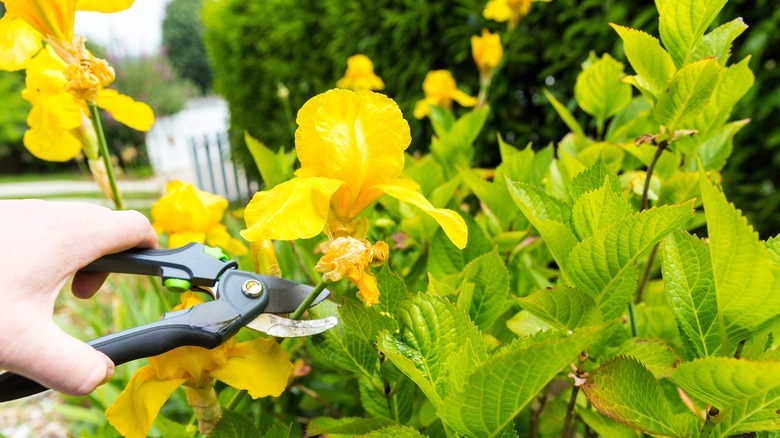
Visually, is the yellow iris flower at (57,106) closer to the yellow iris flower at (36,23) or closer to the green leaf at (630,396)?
the yellow iris flower at (36,23)

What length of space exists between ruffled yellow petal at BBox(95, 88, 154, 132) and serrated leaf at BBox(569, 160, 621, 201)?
61cm

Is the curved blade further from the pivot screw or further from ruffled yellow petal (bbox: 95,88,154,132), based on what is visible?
ruffled yellow petal (bbox: 95,88,154,132)

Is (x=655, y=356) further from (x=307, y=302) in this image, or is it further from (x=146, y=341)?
(x=146, y=341)

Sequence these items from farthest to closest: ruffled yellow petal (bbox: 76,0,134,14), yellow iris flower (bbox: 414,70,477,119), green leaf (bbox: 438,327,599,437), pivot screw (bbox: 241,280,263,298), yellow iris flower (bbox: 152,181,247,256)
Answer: yellow iris flower (bbox: 414,70,477,119) < yellow iris flower (bbox: 152,181,247,256) < ruffled yellow petal (bbox: 76,0,134,14) < pivot screw (bbox: 241,280,263,298) < green leaf (bbox: 438,327,599,437)

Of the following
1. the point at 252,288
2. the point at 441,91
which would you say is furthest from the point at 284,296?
the point at 441,91

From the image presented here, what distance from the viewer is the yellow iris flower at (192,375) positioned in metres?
0.55

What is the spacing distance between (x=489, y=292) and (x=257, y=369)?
269mm

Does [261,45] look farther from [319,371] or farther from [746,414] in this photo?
[746,414]

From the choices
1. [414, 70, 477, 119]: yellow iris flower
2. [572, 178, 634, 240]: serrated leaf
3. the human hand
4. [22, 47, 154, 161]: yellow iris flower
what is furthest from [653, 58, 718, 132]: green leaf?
[414, 70, 477, 119]: yellow iris flower

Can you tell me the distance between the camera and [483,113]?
1.09 m

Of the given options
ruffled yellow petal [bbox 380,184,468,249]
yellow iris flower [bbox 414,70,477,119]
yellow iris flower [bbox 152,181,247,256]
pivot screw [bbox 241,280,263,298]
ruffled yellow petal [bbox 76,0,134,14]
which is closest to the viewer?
ruffled yellow petal [bbox 380,184,468,249]

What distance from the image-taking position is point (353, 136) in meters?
0.49

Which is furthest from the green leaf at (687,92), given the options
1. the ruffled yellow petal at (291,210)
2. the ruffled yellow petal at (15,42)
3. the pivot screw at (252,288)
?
the ruffled yellow petal at (15,42)

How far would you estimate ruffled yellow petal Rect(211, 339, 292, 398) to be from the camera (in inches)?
21.9
